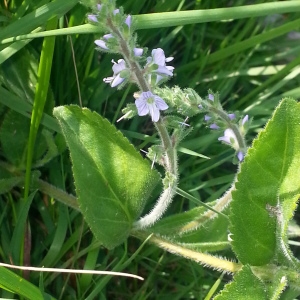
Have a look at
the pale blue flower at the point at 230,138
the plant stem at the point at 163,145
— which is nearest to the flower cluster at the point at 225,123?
the pale blue flower at the point at 230,138

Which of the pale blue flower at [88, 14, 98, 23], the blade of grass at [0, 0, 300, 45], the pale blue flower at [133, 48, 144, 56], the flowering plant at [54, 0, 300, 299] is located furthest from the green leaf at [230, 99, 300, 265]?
the pale blue flower at [88, 14, 98, 23]

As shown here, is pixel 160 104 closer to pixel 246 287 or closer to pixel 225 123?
pixel 225 123

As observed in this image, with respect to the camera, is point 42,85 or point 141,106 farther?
point 42,85

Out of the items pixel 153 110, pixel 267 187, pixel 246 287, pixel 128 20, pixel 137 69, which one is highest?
pixel 128 20

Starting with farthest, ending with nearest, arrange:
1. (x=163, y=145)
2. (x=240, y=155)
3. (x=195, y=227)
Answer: (x=195, y=227)
(x=240, y=155)
(x=163, y=145)

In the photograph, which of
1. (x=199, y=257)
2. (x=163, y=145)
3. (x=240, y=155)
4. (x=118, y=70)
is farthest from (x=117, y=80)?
(x=199, y=257)

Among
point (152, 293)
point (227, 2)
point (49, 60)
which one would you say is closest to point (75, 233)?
point (152, 293)
